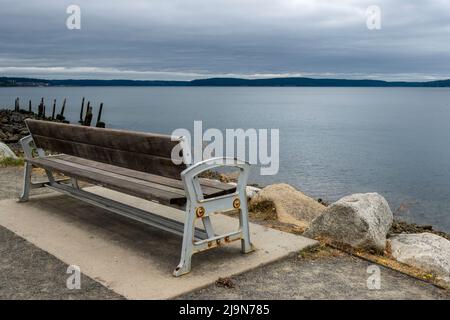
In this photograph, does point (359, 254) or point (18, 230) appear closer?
point (359, 254)

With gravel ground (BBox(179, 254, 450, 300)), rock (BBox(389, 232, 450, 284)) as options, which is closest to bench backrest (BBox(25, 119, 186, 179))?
gravel ground (BBox(179, 254, 450, 300))

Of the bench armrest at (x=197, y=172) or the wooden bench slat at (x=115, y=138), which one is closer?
the bench armrest at (x=197, y=172)

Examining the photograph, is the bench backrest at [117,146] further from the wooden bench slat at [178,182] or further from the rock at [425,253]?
the rock at [425,253]

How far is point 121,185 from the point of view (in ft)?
16.6

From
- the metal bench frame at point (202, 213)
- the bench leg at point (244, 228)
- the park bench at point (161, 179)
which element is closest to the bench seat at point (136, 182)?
the park bench at point (161, 179)

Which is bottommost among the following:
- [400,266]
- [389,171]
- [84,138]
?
[389,171]

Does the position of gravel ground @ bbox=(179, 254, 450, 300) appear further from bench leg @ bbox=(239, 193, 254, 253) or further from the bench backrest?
the bench backrest

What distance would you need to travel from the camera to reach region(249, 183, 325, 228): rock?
24.0ft

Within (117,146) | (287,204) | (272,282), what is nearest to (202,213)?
(272,282)

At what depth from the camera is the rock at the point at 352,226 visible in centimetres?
551
